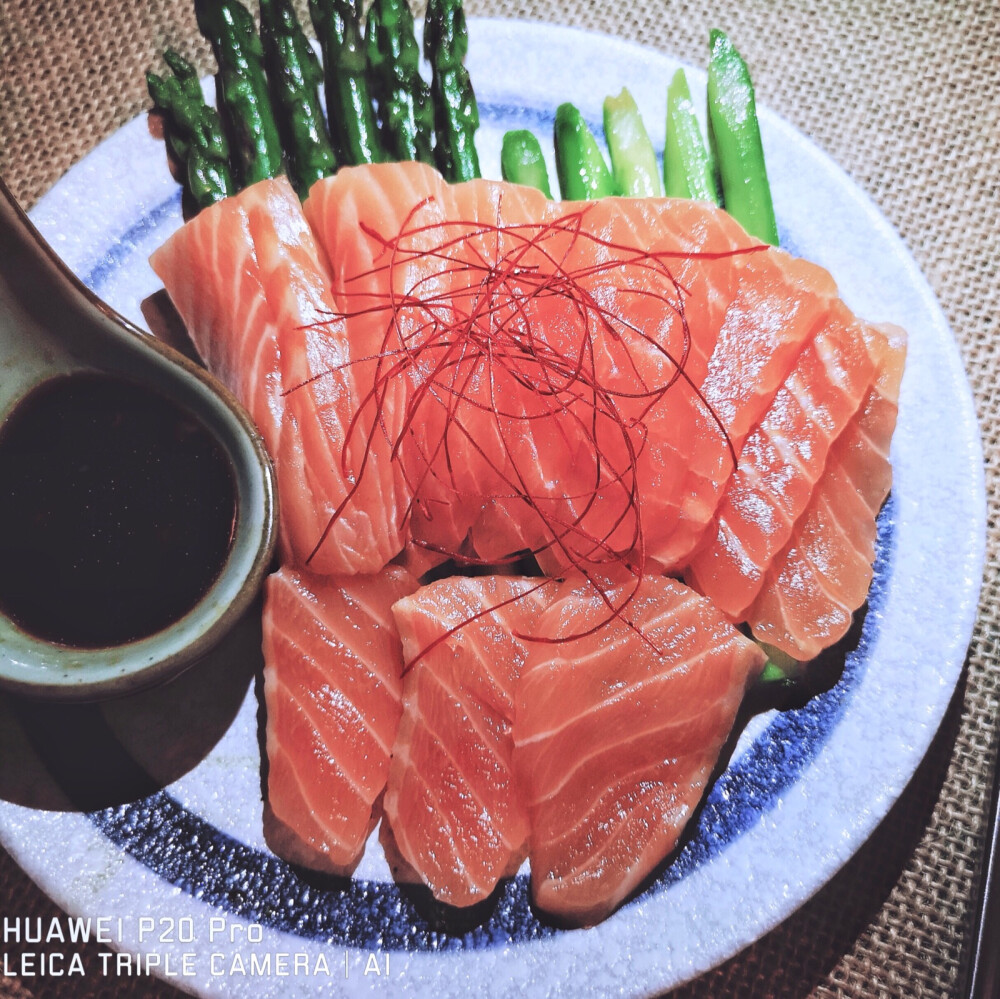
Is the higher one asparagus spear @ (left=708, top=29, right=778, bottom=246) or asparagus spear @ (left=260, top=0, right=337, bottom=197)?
asparagus spear @ (left=260, top=0, right=337, bottom=197)

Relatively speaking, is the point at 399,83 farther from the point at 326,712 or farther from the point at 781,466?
the point at 326,712

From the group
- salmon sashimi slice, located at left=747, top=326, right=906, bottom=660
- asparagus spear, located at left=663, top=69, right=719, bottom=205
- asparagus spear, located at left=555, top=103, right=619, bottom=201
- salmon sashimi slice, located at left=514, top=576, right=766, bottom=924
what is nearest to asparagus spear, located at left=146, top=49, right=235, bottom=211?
asparagus spear, located at left=555, top=103, right=619, bottom=201

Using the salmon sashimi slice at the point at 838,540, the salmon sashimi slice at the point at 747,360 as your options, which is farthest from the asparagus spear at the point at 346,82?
the salmon sashimi slice at the point at 838,540

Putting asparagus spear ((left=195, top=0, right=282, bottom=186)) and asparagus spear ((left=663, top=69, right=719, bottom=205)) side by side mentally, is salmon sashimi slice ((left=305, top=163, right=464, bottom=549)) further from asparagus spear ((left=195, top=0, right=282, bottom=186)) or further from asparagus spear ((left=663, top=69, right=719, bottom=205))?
asparagus spear ((left=663, top=69, right=719, bottom=205))

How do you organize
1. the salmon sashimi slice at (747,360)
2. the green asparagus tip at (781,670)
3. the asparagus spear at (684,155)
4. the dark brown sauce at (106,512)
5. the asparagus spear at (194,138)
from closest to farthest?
the dark brown sauce at (106,512), the salmon sashimi slice at (747,360), the green asparagus tip at (781,670), the asparagus spear at (194,138), the asparagus spear at (684,155)

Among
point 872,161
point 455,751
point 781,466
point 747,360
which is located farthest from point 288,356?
point 872,161

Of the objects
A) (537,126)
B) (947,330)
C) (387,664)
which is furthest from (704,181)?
(387,664)

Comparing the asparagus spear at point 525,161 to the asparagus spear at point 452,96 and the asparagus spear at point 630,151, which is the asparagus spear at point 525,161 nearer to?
the asparagus spear at point 452,96
